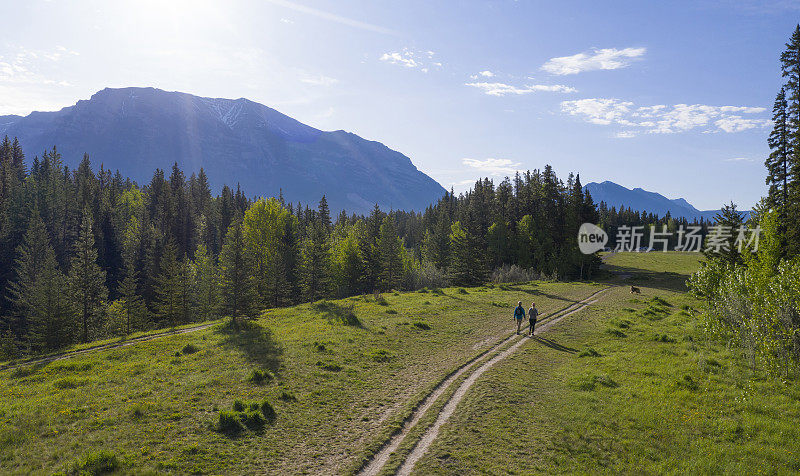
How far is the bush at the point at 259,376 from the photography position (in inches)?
717

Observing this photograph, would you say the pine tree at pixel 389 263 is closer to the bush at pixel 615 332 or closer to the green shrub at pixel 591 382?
the bush at pixel 615 332

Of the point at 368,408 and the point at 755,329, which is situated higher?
the point at 755,329

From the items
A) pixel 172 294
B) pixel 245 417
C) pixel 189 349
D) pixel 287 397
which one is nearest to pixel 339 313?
pixel 189 349

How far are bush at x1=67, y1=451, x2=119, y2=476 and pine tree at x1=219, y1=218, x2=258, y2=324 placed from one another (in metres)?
23.1

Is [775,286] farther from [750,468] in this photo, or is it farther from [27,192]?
[27,192]

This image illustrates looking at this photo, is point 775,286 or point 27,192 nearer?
point 775,286

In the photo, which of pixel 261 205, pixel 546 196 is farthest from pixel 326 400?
pixel 546 196

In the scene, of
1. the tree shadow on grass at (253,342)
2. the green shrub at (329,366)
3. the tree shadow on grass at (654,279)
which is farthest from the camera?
the tree shadow on grass at (654,279)

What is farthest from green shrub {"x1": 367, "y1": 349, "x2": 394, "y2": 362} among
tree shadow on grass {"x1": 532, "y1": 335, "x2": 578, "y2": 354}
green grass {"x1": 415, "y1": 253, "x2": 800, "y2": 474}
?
tree shadow on grass {"x1": 532, "y1": 335, "x2": 578, "y2": 354}


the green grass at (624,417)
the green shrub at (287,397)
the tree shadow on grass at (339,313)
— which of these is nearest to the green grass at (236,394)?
the green shrub at (287,397)

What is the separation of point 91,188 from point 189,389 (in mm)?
103277

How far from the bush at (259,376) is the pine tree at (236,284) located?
16218 mm

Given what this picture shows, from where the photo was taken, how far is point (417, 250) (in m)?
125

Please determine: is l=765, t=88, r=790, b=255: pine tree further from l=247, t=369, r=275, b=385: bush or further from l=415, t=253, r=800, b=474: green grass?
l=247, t=369, r=275, b=385: bush
